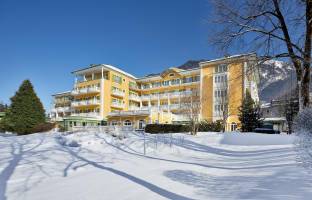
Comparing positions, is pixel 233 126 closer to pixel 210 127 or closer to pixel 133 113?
pixel 210 127

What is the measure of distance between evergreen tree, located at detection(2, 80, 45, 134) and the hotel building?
24.4 feet

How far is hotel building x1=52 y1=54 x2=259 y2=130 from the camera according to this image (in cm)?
4481

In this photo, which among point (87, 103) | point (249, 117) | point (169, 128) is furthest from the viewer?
point (87, 103)

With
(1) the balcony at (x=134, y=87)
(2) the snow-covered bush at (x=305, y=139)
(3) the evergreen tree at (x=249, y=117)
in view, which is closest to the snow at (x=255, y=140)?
(2) the snow-covered bush at (x=305, y=139)

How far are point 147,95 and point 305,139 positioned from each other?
53.3 metres

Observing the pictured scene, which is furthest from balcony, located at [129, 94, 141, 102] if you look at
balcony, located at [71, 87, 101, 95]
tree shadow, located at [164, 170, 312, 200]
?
→ tree shadow, located at [164, 170, 312, 200]

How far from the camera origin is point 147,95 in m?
60.5

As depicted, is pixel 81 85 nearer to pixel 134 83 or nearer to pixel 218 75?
pixel 134 83

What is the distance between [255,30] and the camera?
12336 mm

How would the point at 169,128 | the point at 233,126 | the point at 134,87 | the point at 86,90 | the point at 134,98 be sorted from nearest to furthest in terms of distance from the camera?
the point at 169,128
the point at 233,126
the point at 86,90
the point at 134,98
the point at 134,87

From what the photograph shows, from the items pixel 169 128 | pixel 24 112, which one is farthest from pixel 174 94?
pixel 24 112

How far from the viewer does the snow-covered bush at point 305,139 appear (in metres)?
6.76

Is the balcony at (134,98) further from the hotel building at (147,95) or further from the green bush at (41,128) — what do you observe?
the green bush at (41,128)

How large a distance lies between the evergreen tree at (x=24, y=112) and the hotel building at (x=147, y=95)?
7.43m
